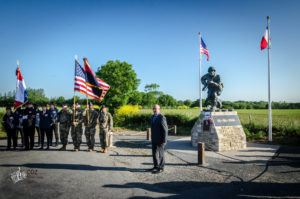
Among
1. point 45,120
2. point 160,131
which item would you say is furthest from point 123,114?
point 160,131

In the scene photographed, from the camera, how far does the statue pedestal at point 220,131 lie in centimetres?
906

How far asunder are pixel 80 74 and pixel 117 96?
2170 centimetres

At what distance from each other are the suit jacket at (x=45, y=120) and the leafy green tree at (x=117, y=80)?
20694mm

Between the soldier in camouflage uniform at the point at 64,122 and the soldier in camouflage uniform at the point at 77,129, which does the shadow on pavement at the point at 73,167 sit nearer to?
the soldier in camouflage uniform at the point at 77,129

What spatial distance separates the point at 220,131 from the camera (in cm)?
912

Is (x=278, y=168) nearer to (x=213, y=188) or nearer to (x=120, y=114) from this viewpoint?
(x=213, y=188)

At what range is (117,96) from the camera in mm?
31000

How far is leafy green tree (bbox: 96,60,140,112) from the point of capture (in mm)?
30781

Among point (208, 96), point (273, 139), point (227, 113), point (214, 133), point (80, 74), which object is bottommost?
point (273, 139)

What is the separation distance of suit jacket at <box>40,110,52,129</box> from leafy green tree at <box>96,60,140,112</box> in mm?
20694

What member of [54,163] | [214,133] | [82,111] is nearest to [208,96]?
[214,133]

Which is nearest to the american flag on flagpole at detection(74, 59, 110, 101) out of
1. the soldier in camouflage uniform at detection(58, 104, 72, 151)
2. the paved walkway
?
the soldier in camouflage uniform at detection(58, 104, 72, 151)

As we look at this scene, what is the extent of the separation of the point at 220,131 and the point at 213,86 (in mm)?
2591

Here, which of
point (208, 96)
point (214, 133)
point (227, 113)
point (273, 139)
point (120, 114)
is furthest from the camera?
point (120, 114)
